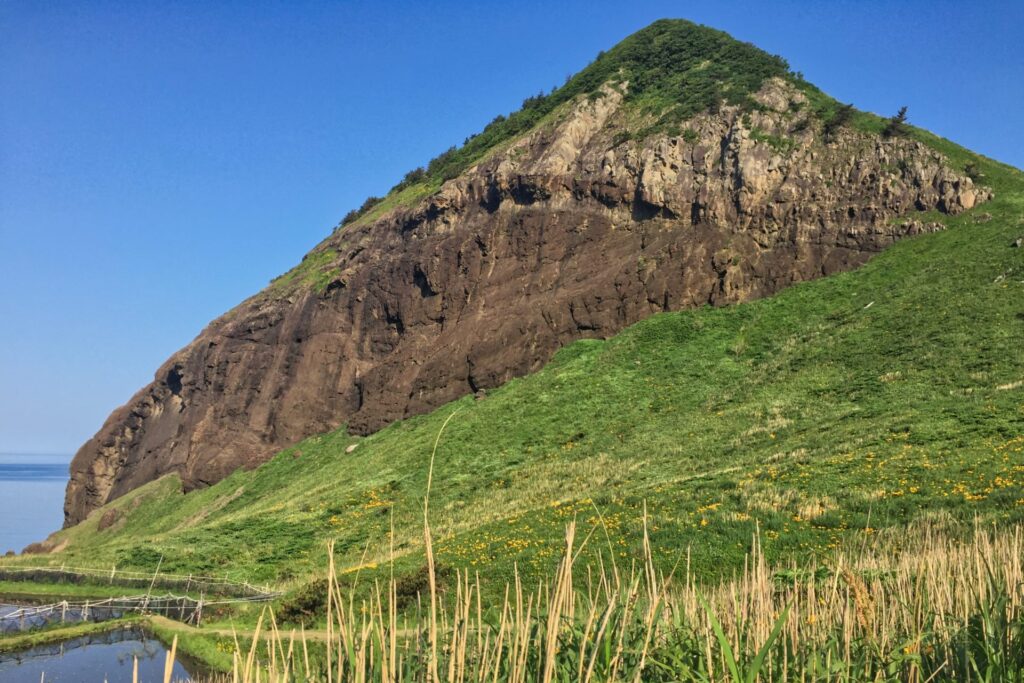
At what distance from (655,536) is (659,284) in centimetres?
2851

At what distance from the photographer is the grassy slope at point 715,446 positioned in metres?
18.2

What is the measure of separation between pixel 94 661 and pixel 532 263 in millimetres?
36967

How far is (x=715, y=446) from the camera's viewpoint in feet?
92.2

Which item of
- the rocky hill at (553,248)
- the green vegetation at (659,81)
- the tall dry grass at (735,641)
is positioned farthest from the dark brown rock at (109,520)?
the tall dry grass at (735,641)

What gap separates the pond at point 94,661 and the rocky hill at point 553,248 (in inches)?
1106

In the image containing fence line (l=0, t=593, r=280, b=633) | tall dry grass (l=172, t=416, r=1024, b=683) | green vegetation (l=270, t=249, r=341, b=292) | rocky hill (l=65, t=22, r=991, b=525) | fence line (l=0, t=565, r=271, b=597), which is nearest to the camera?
tall dry grass (l=172, t=416, r=1024, b=683)

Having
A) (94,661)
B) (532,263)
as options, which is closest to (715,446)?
(94,661)

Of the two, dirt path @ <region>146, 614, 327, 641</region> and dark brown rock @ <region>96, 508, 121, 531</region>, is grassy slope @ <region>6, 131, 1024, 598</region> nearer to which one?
dark brown rock @ <region>96, 508, 121, 531</region>

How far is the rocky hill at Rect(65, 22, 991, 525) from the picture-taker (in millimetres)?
43875

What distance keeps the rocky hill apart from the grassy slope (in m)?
2.47

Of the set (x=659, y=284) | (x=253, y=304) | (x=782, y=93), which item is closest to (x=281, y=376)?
(x=253, y=304)

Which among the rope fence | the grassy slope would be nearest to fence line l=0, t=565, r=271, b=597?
the rope fence

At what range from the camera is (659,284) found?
146 ft

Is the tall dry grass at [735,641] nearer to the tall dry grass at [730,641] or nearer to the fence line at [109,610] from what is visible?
the tall dry grass at [730,641]
